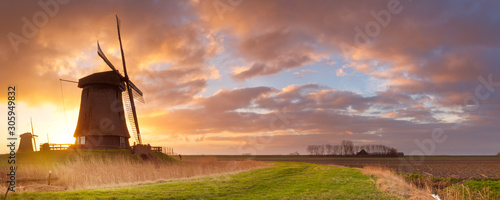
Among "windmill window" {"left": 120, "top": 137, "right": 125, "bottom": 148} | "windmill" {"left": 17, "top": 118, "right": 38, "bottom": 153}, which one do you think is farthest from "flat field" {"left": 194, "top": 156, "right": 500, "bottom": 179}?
"windmill" {"left": 17, "top": 118, "right": 38, "bottom": 153}

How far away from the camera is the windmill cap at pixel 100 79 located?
44.8m

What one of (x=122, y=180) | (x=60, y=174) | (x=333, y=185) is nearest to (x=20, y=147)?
(x=60, y=174)

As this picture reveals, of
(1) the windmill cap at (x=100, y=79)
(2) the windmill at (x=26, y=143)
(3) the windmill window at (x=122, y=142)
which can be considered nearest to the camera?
(1) the windmill cap at (x=100, y=79)

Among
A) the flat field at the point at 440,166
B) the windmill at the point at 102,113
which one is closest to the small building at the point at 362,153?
the flat field at the point at 440,166

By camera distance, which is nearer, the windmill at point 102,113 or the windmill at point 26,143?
the windmill at point 102,113

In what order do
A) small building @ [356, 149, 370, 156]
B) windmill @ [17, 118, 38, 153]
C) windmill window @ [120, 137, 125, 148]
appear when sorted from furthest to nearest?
small building @ [356, 149, 370, 156]
windmill @ [17, 118, 38, 153]
windmill window @ [120, 137, 125, 148]

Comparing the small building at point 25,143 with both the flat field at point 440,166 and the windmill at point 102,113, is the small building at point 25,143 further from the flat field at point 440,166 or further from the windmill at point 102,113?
the flat field at point 440,166

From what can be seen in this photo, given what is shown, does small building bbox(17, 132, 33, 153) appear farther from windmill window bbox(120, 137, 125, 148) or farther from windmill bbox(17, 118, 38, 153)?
windmill window bbox(120, 137, 125, 148)

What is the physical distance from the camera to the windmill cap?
44.8 meters

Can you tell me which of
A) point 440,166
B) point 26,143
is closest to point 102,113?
point 26,143

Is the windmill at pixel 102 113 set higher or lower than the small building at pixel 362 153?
higher

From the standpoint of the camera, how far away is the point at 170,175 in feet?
105

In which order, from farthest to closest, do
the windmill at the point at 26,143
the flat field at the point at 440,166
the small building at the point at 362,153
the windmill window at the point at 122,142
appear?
the small building at the point at 362,153, the windmill at the point at 26,143, the windmill window at the point at 122,142, the flat field at the point at 440,166

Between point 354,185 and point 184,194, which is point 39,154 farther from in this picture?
point 354,185
